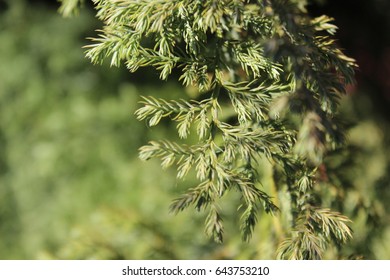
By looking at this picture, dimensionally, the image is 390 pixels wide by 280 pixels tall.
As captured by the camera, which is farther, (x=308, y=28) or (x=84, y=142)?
(x=84, y=142)

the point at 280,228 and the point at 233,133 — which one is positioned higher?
the point at 233,133

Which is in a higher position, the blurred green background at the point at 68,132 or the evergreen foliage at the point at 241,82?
the evergreen foliage at the point at 241,82

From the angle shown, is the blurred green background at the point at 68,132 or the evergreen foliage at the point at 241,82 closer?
the evergreen foliage at the point at 241,82

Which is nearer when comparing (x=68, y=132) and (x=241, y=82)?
(x=241, y=82)

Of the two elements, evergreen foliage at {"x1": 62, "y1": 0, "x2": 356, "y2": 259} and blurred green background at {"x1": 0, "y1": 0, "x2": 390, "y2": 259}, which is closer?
evergreen foliage at {"x1": 62, "y1": 0, "x2": 356, "y2": 259}

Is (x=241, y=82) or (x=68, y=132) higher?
(x=241, y=82)

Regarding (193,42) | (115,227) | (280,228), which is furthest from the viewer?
(115,227)

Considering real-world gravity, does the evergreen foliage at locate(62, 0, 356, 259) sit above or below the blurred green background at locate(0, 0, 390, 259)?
above

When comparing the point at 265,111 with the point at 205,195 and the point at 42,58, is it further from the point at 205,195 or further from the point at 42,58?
the point at 42,58

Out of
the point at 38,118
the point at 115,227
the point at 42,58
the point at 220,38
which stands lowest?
the point at 115,227

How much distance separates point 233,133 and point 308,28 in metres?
0.18
